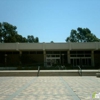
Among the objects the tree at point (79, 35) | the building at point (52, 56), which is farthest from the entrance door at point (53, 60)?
the tree at point (79, 35)

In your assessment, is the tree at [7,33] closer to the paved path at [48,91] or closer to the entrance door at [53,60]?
the entrance door at [53,60]

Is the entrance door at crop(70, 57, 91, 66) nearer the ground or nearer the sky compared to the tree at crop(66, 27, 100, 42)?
nearer the ground

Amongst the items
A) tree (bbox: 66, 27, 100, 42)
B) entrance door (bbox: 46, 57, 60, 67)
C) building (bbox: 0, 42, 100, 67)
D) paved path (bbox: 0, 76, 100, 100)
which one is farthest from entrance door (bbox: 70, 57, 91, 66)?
tree (bbox: 66, 27, 100, 42)

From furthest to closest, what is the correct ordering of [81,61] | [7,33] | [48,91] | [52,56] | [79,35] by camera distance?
[79,35], [7,33], [52,56], [81,61], [48,91]

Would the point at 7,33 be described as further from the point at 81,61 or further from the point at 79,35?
the point at 79,35

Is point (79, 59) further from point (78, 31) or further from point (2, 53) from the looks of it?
point (78, 31)

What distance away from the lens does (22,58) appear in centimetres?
4088

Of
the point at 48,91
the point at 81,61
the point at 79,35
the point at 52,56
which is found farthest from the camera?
the point at 79,35

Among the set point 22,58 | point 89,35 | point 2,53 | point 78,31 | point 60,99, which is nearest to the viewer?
point 60,99

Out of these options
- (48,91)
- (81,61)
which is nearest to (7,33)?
(81,61)

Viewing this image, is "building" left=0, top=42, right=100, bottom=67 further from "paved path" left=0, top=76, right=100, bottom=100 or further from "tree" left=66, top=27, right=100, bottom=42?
"tree" left=66, top=27, right=100, bottom=42

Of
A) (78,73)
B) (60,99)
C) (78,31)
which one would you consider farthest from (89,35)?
(60,99)

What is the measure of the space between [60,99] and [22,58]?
1347 inches

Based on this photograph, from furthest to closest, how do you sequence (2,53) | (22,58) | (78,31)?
(78,31) < (2,53) < (22,58)
